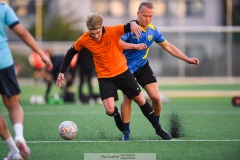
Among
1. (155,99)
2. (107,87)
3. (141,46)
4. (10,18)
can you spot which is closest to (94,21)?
(141,46)

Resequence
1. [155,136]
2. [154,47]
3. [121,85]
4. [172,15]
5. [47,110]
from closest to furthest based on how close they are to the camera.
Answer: [121,85] < [155,136] < [47,110] < [154,47] < [172,15]

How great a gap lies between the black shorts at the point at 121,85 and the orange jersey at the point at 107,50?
0.20ft

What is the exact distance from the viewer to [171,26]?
44531mm

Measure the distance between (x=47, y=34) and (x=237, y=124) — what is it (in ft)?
94.1

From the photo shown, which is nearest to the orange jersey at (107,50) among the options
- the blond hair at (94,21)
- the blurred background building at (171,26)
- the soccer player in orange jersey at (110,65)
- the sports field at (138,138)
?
the soccer player in orange jersey at (110,65)

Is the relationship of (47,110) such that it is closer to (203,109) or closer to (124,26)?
(203,109)

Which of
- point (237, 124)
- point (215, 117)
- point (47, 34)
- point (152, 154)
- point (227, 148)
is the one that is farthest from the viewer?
point (47, 34)

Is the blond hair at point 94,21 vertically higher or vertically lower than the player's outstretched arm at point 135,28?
higher

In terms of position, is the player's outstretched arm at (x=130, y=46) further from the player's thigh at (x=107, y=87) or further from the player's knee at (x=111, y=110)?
the player's knee at (x=111, y=110)

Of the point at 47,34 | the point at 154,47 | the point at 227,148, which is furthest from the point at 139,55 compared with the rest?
the point at 47,34

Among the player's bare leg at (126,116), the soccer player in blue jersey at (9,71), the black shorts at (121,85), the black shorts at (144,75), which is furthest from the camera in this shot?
the black shorts at (144,75)

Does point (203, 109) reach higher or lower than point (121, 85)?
lower

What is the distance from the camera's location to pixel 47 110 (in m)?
17.2

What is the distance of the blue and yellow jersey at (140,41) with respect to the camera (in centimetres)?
1017
